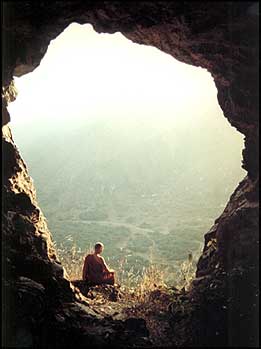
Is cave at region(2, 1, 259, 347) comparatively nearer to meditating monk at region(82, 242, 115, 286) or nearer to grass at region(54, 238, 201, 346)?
grass at region(54, 238, 201, 346)

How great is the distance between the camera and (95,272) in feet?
27.4

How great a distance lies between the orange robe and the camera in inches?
325

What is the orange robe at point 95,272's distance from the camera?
8.27 m

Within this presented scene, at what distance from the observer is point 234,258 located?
20.7ft

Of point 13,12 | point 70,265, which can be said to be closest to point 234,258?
point 70,265

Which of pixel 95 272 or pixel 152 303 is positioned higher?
pixel 95 272

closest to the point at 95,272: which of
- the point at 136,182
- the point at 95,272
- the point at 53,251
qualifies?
the point at 95,272

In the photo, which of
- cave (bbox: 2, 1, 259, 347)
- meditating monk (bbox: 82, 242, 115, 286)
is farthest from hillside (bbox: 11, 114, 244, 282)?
cave (bbox: 2, 1, 259, 347)

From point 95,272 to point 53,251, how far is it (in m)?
1.64

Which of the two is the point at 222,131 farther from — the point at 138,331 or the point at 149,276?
the point at 138,331

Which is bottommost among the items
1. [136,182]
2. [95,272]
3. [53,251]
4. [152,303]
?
[152,303]

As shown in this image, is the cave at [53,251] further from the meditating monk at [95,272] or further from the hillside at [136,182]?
the hillside at [136,182]

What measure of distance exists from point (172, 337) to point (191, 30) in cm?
474

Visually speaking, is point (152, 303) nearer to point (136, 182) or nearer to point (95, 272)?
point (95, 272)
